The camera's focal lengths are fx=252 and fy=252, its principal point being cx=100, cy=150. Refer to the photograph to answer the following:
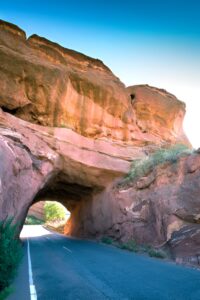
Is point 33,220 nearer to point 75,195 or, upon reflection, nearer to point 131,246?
point 75,195

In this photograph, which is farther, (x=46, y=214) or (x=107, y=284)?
(x=46, y=214)

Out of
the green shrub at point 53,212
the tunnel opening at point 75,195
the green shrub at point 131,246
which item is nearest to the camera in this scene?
the green shrub at point 131,246

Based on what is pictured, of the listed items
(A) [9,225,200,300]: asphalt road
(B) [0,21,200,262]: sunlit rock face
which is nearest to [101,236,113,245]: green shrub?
(B) [0,21,200,262]: sunlit rock face

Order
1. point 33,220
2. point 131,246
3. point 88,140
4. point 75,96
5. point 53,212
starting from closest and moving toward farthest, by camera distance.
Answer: point 131,246 < point 88,140 < point 75,96 < point 53,212 < point 33,220

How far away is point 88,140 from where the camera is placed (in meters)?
20.4

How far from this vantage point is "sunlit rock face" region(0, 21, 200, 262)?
46.5ft

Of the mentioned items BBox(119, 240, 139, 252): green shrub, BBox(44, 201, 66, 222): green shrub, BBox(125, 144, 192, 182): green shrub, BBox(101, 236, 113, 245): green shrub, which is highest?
BBox(125, 144, 192, 182): green shrub

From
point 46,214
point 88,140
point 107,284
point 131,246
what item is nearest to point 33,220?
point 46,214

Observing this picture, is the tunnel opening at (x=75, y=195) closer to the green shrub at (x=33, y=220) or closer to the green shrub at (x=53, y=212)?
the green shrub at (x=53, y=212)

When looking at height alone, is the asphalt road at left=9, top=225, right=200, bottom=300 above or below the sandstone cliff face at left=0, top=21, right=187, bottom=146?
below

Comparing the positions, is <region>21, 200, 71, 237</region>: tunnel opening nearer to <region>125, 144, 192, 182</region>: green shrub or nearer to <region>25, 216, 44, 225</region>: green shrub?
<region>25, 216, 44, 225</region>: green shrub

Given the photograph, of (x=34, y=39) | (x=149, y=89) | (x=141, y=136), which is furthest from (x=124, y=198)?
(x=34, y=39)

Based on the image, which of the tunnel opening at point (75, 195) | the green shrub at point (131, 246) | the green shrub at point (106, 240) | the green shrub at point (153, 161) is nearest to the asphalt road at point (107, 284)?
the green shrub at point (131, 246)

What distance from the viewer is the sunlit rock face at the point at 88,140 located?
14164 mm
